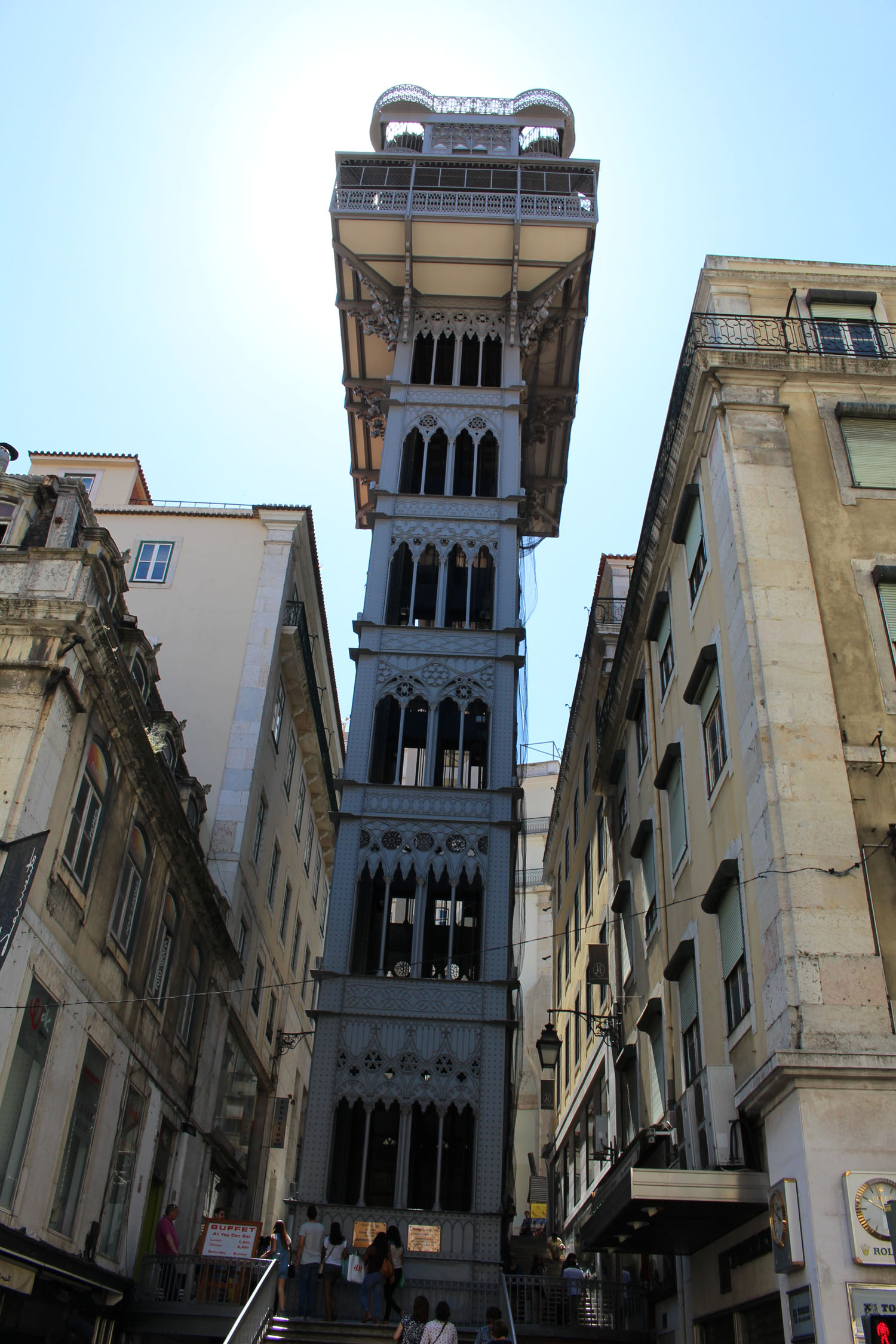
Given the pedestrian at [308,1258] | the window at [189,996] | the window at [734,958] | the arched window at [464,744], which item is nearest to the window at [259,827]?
the window at [189,996]

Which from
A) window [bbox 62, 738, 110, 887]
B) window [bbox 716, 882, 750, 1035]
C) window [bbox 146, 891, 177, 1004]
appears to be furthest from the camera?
window [bbox 146, 891, 177, 1004]

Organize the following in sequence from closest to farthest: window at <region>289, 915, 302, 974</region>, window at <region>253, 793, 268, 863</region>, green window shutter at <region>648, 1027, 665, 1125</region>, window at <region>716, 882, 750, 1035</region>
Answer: window at <region>716, 882, 750, 1035</region>, green window shutter at <region>648, 1027, 665, 1125</region>, window at <region>253, 793, 268, 863</region>, window at <region>289, 915, 302, 974</region>

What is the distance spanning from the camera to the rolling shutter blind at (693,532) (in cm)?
1942

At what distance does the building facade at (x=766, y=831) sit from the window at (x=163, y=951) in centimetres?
903

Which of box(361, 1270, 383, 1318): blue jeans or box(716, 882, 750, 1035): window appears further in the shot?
box(361, 1270, 383, 1318): blue jeans

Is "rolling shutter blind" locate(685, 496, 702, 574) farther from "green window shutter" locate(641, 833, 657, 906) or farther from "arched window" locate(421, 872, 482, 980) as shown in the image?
"arched window" locate(421, 872, 482, 980)

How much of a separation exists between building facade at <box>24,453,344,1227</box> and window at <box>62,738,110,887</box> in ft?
21.1

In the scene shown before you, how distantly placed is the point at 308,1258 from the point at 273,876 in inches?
631

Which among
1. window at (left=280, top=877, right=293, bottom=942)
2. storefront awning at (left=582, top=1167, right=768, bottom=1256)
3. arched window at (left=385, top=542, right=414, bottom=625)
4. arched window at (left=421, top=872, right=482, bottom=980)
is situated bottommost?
storefront awning at (left=582, top=1167, right=768, bottom=1256)

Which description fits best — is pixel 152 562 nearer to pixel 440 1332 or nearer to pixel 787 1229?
pixel 440 1332

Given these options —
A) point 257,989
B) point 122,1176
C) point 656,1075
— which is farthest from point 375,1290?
point 257,989

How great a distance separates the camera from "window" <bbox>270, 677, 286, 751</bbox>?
31419 mm

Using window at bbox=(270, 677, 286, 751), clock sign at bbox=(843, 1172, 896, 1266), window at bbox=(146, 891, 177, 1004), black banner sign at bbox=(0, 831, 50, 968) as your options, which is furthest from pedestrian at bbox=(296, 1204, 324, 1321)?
window at bbox=(270, 677, 286, 751)

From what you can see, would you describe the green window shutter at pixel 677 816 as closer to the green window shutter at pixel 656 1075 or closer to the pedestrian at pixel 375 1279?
the green window shutter at pixel 656 1075
